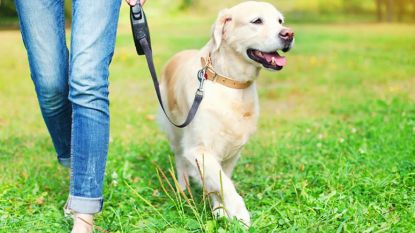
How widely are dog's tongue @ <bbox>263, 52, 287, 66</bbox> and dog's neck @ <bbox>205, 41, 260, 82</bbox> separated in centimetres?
10

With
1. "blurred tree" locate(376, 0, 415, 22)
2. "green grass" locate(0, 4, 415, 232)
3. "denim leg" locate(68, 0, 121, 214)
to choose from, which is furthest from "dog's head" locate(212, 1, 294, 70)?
"blurred tree" locate(376, 0, 415, 22)

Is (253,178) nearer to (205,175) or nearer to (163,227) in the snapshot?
(205,175)

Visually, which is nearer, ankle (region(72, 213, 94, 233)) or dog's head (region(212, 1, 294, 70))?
ankle (region(72, 213, 94, 233))

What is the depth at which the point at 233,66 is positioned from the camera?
3.30 meters

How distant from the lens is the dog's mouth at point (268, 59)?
10.5 feet

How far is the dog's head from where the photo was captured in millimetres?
3209

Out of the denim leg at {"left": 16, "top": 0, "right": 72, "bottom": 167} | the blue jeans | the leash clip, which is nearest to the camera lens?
the blue jeans

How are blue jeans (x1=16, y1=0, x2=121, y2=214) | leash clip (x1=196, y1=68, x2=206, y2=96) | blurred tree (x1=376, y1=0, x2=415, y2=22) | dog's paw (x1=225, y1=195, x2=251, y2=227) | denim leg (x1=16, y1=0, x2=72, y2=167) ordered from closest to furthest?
blue jeans (x1=16, y1=0, x2=121, y2=214) < dog's paw (x1=225, y1=195, x2=251, y2=227) < denim leg (x1=16, y1=0, x2=72, y2=167) < leash clip (x1=196, y1=68, x2=206, y2=96) < blurred tree (x1=376, y1=0, x2=415, y2=22)

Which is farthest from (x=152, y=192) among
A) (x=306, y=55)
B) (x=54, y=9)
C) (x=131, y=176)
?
(x=306, y=55)

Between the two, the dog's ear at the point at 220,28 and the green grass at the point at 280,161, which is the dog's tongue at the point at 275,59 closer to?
the dog's ear at the point at 220,28

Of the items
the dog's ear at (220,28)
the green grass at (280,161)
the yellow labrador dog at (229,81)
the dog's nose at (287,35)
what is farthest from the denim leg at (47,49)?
the dog's nose at (287,35)

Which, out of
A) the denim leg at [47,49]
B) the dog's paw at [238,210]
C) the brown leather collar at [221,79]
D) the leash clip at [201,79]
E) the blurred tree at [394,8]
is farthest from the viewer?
the blurred tree at [394,8]

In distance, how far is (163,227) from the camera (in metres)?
2.79

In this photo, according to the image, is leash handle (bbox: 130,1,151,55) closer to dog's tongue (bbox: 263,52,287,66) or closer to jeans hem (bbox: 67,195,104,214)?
dog's tongue (bbox: 263,52,287,66)
